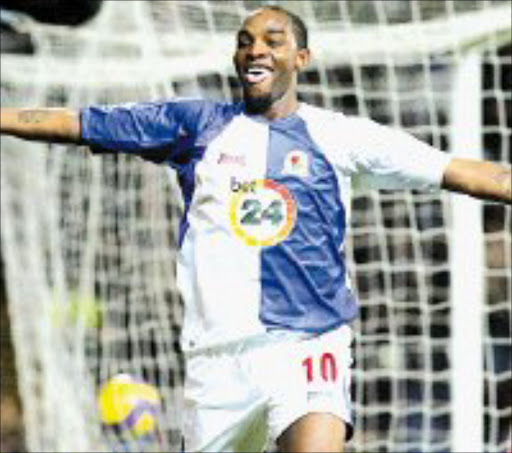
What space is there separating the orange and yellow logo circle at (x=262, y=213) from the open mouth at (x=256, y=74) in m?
0.27

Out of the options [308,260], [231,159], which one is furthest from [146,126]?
[308,260]

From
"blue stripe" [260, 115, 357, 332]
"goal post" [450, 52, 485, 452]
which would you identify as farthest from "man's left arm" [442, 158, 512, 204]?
"goal post" [450, 52, 485, 452]

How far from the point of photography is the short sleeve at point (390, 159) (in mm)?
3785

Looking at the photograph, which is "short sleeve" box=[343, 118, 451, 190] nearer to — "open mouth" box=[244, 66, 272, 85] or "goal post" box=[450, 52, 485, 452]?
"open mouth" box=[244, 66, 272, 85]

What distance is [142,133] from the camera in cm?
398

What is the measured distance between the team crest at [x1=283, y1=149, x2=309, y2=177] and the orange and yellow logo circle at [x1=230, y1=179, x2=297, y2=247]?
2.0 inches

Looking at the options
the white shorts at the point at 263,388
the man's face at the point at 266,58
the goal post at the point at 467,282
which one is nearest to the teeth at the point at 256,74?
the man's face at the point at 266,58

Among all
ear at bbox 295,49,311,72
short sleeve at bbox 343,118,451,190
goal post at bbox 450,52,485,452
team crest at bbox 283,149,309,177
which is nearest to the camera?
short sleeve at bbox 343,118,451,190

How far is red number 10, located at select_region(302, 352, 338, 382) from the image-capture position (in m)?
3.81

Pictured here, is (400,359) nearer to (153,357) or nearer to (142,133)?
(153,357)

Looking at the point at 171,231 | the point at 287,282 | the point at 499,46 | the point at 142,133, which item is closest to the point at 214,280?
the point at 287,282

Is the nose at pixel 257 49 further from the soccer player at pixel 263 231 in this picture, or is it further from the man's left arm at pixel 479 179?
the man's left arm at pixel 479 179

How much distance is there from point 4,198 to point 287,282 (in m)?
4.52

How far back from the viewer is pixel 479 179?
3613 mm
